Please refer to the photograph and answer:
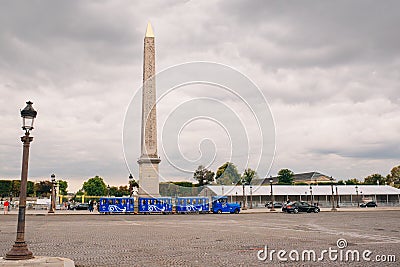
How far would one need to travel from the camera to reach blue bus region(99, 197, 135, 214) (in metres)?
46.8

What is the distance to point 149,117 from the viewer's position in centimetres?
4178

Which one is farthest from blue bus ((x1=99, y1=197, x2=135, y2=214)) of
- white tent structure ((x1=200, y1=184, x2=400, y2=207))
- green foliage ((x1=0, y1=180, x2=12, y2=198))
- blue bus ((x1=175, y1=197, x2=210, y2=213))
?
green foliage ((x1=0, y1=180, x2=12, y2=198))

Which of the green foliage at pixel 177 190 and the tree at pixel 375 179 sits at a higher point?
the tree at pixel 375 179

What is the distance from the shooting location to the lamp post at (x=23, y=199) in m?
10.4

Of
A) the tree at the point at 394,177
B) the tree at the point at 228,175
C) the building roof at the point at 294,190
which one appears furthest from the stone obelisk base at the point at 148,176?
the tree at the point at 394,177

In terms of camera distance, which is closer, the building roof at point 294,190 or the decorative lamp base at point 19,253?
the decorative lamp base at point 19,253

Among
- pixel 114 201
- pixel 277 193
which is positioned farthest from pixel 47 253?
pixel 277 193

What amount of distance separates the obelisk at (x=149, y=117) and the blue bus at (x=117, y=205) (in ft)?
13.7

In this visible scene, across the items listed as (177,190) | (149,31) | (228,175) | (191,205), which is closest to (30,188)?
(177,190)

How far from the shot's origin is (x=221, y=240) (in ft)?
52.0

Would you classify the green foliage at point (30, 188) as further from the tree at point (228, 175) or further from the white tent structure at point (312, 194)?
the white tent structure at point (312, 194)

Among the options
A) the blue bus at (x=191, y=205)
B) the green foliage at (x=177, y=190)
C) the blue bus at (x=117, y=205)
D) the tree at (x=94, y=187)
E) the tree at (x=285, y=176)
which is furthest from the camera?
the tree at (x=94, y=187)

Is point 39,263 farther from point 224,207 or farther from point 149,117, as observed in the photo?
point 224,207

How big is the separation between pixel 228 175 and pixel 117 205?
49.5 metres
